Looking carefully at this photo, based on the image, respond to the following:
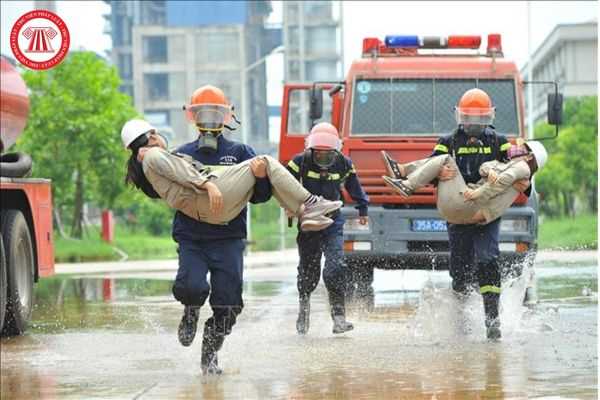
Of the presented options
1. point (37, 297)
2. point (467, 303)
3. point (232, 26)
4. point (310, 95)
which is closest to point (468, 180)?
point (467, 303)

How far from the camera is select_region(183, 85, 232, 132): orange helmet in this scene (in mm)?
9500

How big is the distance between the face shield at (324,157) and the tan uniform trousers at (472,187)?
976 mm

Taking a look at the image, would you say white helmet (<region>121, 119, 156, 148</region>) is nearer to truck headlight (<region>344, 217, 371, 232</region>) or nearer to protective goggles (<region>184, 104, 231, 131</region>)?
protective goggles (<region>184, 104, 231, 131</region>)

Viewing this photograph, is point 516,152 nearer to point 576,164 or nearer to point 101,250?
point 101,250

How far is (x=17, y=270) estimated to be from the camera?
41.6 ft

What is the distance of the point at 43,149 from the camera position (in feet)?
130

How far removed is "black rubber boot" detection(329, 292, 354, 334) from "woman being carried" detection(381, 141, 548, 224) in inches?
48.8

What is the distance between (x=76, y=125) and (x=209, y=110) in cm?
3015

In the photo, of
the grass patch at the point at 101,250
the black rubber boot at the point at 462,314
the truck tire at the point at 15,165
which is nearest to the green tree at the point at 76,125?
the grass patch at the point at 101,250

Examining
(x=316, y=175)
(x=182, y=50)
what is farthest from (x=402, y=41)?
(x=182, y=50)

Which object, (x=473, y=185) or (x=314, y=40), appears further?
(x=314, y=40)

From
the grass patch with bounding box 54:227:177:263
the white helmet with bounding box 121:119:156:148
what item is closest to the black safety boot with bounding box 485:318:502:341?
the white helmet with bounding box 121:119:156:148

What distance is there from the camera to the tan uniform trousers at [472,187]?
11305mm

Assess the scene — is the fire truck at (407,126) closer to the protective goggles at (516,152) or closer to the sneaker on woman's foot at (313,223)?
the protective goggles at (516,152)
